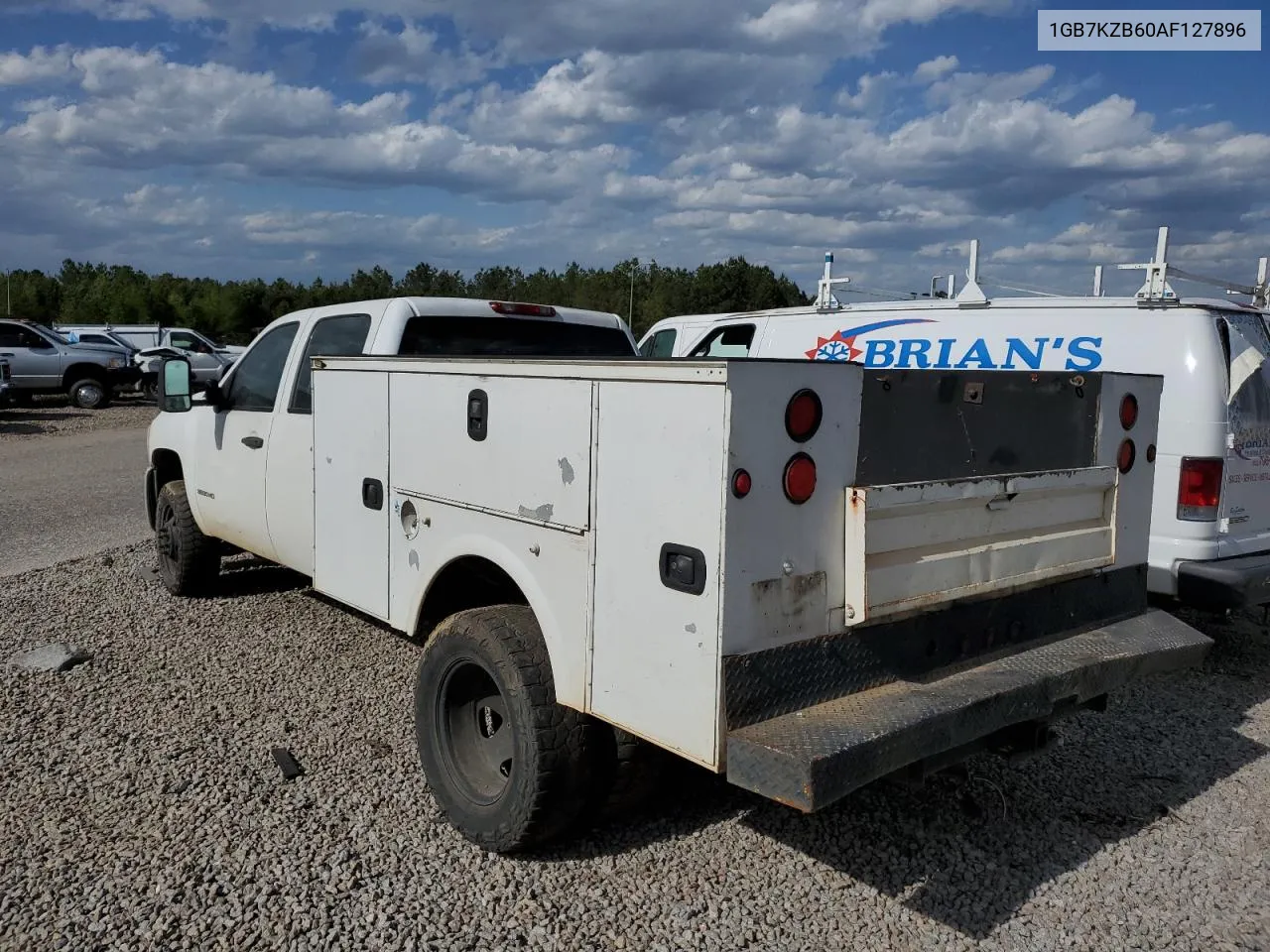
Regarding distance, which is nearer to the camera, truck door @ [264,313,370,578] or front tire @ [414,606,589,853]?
front tire @ [414,606,589,853]

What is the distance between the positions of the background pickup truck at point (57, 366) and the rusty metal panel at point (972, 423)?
24.0m

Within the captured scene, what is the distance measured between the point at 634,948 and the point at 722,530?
135cm

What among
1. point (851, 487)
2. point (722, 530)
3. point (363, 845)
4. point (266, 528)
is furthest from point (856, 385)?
point (266, 528)

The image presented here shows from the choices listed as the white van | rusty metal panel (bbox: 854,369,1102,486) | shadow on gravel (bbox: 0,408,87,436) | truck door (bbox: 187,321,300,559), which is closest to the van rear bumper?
the white van

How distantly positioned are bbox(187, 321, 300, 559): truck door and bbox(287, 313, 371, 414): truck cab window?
228 millimetres

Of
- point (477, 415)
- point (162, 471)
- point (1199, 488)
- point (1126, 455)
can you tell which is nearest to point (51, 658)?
point (162, 471)

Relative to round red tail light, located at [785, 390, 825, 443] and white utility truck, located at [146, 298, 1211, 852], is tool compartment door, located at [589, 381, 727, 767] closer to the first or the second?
white utility truck, located at [146, 298, 1211, 852]

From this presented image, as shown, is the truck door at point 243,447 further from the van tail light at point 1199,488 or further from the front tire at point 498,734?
the van tail light at point 1199,488

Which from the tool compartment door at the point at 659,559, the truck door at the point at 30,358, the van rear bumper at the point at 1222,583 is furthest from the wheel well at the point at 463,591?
the truck door at the point at 30,358

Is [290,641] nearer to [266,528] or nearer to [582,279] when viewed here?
[266,528]

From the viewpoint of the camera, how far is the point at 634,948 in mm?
3082

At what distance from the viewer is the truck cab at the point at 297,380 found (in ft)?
17.3

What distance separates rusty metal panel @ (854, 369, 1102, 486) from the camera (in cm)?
315

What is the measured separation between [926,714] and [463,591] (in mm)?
1975
